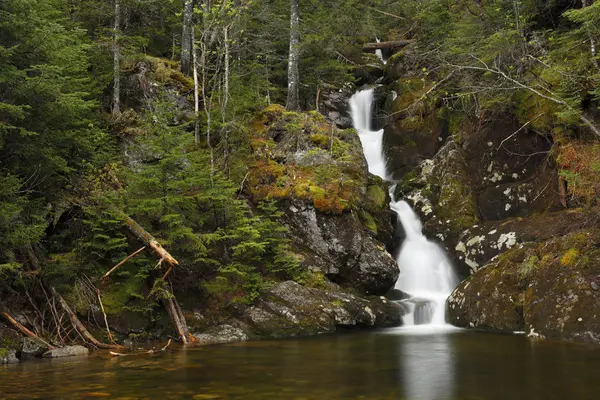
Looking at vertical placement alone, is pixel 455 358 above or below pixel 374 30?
below

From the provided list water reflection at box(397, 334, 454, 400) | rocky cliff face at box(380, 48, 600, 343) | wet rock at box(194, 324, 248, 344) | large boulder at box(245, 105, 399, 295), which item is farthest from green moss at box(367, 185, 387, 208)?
wet rock at box(194, 324, 248, 344)

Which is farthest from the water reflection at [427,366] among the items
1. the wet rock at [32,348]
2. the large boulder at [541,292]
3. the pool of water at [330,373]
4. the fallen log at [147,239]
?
the wet rock at [32,348]

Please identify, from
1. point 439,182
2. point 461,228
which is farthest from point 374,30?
point 461,228

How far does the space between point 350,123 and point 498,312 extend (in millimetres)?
13037

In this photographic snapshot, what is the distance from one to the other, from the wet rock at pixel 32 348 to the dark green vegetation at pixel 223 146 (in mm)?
464

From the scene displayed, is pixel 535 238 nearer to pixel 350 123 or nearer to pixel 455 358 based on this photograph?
pixel 455 358

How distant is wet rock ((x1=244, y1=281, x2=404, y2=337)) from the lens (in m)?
11.4

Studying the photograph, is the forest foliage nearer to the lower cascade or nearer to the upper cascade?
the upper cascade

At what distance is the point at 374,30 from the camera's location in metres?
22.6

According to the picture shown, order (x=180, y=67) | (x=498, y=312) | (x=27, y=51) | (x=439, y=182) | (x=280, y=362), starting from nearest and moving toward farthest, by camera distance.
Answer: (x=280, y=362) → (x=27, y=51) → (x=498, y=312) → (x=439, y=182) → (x=180, y=67)

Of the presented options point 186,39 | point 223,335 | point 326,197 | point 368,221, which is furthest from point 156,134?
point 186,39

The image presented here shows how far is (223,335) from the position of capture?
10.7m

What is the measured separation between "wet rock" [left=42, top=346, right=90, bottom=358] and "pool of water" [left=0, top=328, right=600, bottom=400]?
476mm

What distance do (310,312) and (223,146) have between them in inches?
271
